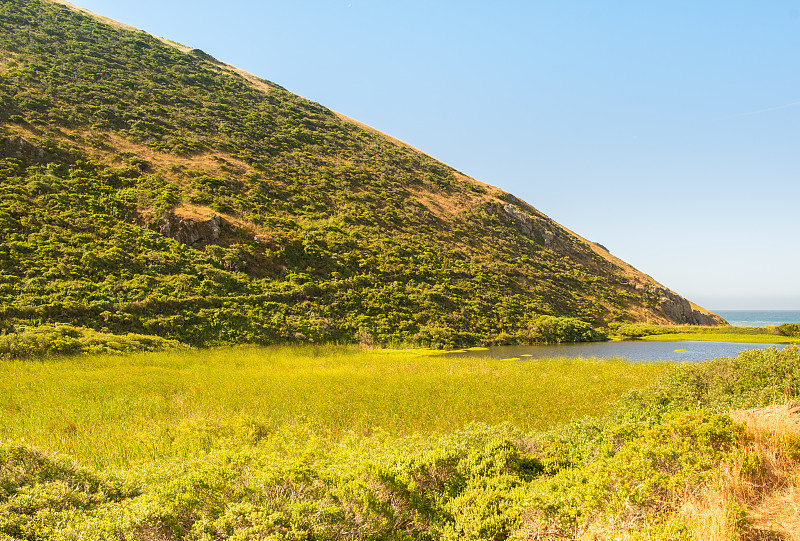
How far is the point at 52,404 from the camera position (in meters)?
11.2

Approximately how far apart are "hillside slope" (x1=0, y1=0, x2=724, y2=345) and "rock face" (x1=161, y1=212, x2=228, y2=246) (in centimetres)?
12

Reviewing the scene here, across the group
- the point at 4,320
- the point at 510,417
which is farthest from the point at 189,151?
the point at 510,417

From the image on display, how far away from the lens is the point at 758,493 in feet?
16.3

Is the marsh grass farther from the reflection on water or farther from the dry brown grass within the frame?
the reflection on water

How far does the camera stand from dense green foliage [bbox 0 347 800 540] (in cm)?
414

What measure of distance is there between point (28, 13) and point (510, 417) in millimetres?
97463

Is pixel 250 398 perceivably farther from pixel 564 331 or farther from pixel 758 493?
pixel 564 331

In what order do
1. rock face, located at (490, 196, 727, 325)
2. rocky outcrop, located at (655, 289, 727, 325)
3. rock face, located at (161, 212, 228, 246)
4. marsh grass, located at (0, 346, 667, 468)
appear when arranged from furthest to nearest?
1. rock face, located at (490, 196, 727, 325)
2. rocky outcrop, located at (655, 289, 727, 325)
3. rock face, located at (161, 212, 228, 246)
4. marsh grass, located at (0, 346, 667, 468)

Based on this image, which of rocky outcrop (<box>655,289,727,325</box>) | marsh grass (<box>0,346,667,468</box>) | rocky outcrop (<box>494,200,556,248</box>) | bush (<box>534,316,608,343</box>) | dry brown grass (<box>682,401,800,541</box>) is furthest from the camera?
rocky outcrop (<box>494,200,556,248</box>)

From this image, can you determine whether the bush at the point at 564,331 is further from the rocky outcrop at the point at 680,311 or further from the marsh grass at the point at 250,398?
the rocky outcrop at the point at 680,311

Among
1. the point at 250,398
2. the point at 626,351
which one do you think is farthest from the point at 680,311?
the point at 250,398

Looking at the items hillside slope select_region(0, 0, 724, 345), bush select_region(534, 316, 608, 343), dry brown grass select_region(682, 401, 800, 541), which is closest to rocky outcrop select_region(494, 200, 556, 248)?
hillside slope select_region(0, 0, 724, 345)

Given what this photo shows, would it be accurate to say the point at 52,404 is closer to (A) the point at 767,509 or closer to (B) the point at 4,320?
(B) the point at 4,320

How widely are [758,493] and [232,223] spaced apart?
39.6 m
